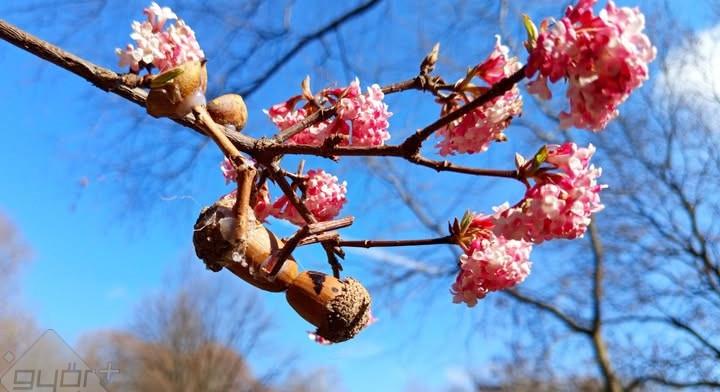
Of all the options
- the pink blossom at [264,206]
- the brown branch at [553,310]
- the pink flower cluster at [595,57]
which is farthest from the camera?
the brown branch at [553,310]

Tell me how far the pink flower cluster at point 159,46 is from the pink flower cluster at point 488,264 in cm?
28

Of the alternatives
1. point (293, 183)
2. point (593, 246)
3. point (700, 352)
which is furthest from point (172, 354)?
point (293, 183)

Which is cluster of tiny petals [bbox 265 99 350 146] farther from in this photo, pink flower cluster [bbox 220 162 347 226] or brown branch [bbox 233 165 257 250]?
brown branch [bbox 233 165 257 250]

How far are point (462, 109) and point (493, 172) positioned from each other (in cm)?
8

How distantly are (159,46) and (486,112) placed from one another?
0.27 m

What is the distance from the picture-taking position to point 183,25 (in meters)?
0.48

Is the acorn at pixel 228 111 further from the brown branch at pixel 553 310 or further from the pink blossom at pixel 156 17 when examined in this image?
the brown branch at pixel 553 310

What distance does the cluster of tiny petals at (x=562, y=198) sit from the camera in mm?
483

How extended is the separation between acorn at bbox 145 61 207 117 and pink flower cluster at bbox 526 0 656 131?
0.72 ft

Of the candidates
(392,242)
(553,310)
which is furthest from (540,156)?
(553,310)

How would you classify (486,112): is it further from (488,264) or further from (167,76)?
(167,76)

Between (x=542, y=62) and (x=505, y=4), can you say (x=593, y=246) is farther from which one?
(x=542, y=62)

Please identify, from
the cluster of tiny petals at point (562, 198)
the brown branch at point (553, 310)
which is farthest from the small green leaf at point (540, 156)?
the brown branch at point (553, 310)

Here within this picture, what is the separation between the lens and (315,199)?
63 centimetres
